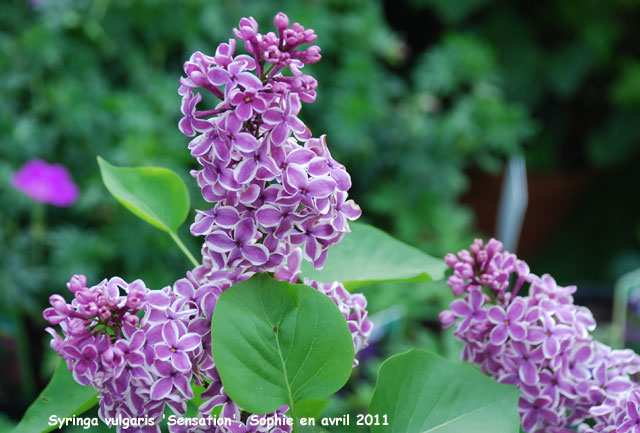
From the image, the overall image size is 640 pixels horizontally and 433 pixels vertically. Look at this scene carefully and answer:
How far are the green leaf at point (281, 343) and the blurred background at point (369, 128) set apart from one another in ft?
1.47

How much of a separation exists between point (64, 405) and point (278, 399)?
0.38 ft

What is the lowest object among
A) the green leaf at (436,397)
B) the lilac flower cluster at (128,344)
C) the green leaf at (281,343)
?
the lilac flower cluster at (128,344)

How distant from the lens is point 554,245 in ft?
6.48

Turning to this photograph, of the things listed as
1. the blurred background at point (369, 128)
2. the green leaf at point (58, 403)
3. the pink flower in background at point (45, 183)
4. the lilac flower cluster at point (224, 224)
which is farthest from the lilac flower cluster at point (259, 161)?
the pink flower in background at point (45, 183)

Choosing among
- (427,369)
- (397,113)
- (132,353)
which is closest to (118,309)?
(132,353)

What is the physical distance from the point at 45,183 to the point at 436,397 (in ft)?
3.02

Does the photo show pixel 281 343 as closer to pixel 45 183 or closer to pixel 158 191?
pixel 158 191

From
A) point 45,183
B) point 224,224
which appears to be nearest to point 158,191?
point 224,224

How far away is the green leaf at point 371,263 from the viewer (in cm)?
41

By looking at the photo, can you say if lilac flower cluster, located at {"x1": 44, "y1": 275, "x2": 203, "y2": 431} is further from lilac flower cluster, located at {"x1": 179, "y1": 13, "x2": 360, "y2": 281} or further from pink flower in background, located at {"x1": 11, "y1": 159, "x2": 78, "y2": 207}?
pink flower in background, located at {"x1": 11, "y1": 159, "x2": 78, "y2": 207}

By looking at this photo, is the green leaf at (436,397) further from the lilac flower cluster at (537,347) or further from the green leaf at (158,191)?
the green leaf at (158,191)

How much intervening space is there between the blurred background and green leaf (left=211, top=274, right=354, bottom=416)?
0.45 meters

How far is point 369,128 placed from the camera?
1511 mm

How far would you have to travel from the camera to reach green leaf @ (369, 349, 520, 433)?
35 centimetres
